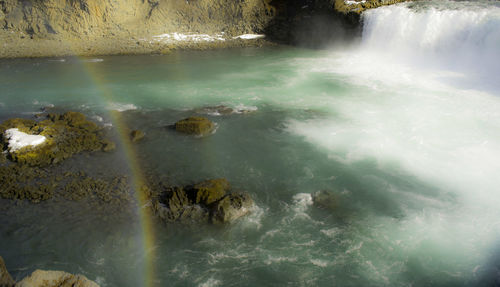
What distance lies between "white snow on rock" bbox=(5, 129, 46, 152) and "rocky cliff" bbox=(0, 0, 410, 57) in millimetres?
18429

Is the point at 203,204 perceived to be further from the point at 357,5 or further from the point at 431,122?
the point at 357,5

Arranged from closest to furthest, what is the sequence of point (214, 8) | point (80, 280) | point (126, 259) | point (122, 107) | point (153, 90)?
point (80, 280) → point (126, 259) → point (122, 107) → point (153, 90) → point (214, 8)

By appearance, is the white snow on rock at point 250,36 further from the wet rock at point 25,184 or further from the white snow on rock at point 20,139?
the wet rock at point 25,184

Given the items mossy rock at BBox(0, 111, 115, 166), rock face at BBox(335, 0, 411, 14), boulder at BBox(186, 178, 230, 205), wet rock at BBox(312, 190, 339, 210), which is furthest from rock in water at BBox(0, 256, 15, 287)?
rock face at BBox(335, 0, 411, 14)

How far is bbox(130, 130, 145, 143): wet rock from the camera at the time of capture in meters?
11.5

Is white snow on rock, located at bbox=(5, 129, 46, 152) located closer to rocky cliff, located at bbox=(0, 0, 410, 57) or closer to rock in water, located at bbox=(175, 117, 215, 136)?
rock in water, located at bbox=(175, 117, 215, 136)

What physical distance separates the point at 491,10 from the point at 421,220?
69.6 ft

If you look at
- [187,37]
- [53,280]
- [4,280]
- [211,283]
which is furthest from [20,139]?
[187,37]

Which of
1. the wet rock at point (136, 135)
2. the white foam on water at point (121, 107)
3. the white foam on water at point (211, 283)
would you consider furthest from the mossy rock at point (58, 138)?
the white foam on water at point (211, 283)

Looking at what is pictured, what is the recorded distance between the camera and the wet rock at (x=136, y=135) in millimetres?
11528

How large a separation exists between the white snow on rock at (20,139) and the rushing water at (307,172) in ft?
5.39

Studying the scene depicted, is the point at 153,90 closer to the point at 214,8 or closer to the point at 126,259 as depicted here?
the point at 126,259

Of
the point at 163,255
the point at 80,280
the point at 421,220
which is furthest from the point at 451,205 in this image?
the point at 80,280

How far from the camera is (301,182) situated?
881 cm
